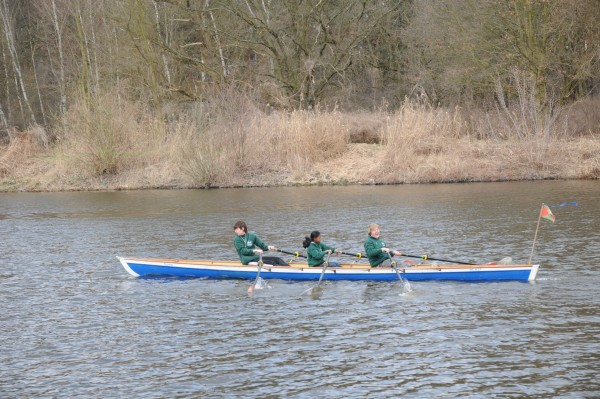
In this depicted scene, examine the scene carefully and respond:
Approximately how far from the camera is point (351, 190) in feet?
121

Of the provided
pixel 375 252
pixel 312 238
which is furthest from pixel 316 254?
pixel 375 252

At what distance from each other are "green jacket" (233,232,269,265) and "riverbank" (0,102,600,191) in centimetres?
2021

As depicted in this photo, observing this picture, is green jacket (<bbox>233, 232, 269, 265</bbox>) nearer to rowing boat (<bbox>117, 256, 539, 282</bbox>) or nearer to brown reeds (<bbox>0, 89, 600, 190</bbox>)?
rowing boat (<bbox>117, 256, 539, 282</bbox>)

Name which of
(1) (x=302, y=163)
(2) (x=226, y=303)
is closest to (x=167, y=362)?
(2) (x=226, y=303)

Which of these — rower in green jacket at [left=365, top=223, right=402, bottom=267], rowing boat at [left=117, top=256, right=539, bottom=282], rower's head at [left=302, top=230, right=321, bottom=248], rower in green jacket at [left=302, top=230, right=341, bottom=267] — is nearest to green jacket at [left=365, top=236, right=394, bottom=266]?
rower in green jacket at [left=365, top=223, right=402, bottom=267]

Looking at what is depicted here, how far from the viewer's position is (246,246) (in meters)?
18.8

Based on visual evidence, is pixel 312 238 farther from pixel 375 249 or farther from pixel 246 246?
pixel 246 246

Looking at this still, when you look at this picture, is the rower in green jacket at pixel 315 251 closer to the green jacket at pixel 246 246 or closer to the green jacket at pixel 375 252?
the green jacket at pixel 375 252

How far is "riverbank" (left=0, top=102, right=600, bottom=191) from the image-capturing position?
3819 centimetres

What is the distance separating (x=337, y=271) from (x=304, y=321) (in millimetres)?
3664

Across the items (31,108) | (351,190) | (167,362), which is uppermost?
(31,108)

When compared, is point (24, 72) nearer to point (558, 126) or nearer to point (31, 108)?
point (31, 108)

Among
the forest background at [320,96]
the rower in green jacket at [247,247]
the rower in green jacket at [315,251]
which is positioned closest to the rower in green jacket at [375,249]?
the rower in green jacket at [315,251]

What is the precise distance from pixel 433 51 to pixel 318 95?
255 inches
